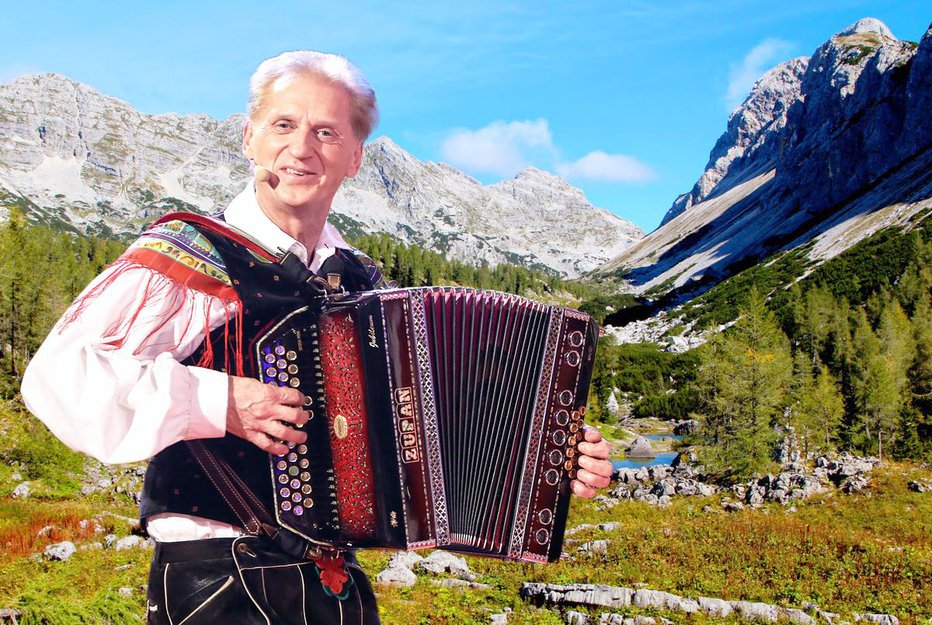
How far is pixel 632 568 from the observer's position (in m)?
15.5

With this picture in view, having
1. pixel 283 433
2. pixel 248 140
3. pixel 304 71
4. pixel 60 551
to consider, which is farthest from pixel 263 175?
pixel 60 551

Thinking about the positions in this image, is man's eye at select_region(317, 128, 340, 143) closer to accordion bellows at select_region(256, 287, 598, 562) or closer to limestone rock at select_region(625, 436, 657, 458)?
accordion bellows at select_region(256, 287, 598, 562)

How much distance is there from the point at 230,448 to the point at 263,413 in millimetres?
298

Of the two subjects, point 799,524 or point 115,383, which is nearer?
point 115,383

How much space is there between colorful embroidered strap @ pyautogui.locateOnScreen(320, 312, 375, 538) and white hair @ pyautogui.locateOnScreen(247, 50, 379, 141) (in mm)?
1304

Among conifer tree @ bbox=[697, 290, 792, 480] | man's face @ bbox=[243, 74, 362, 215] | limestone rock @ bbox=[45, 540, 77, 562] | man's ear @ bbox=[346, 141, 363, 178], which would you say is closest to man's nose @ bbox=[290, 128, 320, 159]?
man's face @ bbox=[243, 74, 362, 215]

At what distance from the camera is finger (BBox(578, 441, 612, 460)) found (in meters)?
4.27

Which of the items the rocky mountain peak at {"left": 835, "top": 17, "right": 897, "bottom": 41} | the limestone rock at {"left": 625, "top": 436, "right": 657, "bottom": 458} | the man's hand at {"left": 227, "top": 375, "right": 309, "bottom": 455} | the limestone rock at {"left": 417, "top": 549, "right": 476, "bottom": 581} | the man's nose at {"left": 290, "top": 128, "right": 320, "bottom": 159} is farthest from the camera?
the rocky mountain peak at {"left": 835, "top": 17, "right": 897, "bottom": 41}

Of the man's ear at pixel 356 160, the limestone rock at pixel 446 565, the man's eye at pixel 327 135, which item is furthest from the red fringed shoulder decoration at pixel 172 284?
the limestone rock at pixel 446 565

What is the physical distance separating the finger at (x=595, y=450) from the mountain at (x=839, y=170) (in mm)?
105065

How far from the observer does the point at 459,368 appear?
414 cm

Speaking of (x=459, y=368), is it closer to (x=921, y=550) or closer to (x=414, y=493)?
(x=414, y=493)

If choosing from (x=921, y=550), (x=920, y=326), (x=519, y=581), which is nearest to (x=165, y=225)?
(x=519, y=581)

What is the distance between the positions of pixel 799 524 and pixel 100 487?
25.5 metres
